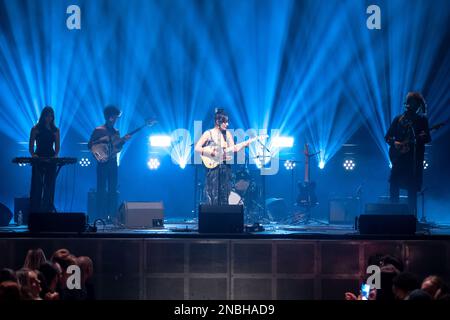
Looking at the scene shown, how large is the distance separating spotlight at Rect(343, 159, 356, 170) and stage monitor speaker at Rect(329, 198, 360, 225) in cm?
204

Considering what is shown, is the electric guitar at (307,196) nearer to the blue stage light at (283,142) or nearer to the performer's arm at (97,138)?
the blue stage light at (283,142)

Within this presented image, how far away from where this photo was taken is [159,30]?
51.6 feet

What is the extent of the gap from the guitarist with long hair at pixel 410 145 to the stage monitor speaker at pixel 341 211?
2.97m

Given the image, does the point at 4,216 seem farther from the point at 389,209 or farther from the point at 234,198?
the point at 389,209

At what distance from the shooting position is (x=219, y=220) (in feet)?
28.7

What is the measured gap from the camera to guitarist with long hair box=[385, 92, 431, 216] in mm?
10414

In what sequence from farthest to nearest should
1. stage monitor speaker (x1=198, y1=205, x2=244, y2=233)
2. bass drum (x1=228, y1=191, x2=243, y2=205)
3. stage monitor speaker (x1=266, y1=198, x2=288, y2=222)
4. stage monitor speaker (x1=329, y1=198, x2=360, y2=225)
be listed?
1. stage monitor speaker (x1=266, y1=198, x2=288, y2=222)
2. stage monitor speaker (x1=329, y1=198, x2=360, y2=225)
3. bass drum (x1=228, y1=191, x2=243, y2=205)
4. stage monitor speaker (x1=198, y1=205, x2=244, y2=233)

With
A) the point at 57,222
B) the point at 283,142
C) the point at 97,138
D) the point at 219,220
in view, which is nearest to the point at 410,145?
the point at 219,220

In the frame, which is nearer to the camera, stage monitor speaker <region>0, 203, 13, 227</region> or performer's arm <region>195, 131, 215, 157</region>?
stage monitor speaker <region>0, 203, 13, 227</region>

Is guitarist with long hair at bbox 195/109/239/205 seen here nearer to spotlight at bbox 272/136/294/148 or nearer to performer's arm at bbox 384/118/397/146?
performer's arm at bbox 384/118/397/146

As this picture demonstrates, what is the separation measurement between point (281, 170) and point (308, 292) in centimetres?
772

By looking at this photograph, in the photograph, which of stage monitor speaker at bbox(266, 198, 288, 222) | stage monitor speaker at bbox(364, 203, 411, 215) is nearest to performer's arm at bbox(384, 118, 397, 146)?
stage monitor speaker at bbox(364, 203, 411, 215)

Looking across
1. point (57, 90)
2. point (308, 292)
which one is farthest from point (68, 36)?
point (308, 292)

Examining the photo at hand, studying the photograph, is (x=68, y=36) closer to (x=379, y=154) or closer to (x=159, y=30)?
(x=159, y=30)
